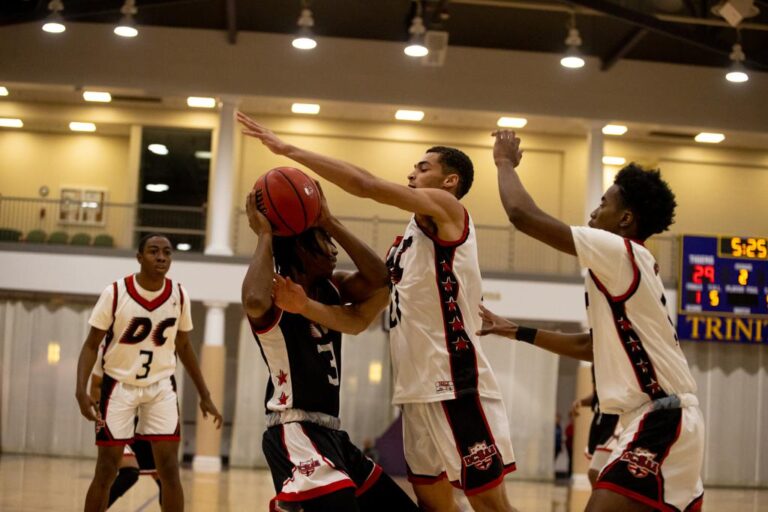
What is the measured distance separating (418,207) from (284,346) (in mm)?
910

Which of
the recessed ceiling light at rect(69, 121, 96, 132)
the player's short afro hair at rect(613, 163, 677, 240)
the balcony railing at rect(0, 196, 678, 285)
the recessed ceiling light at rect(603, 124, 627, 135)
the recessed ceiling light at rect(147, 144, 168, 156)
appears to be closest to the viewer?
the player's short afro hair at rect(613, 163, 677, 240)

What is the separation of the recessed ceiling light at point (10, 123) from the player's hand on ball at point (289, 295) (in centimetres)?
2061

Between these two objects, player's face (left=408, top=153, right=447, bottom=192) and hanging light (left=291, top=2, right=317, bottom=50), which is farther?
hanging light (left=291, top=2, right=317, bottom=50)

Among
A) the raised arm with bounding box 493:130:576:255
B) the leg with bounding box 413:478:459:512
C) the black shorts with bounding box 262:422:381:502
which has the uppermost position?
the raised arm with bounding box 493:130:576:255

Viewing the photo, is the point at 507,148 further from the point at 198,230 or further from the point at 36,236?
the point at 36,236

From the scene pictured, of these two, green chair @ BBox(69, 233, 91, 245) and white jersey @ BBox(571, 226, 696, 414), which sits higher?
green chair @ BBox(69, 233, 91, 245)

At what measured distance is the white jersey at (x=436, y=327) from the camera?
499 centimetres

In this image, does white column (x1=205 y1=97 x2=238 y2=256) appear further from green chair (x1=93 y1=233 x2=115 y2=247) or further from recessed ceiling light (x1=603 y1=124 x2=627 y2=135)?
recessed ceiling light (x1=603 y1=124 x2=627 y2=135)

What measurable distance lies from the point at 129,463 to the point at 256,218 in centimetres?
471

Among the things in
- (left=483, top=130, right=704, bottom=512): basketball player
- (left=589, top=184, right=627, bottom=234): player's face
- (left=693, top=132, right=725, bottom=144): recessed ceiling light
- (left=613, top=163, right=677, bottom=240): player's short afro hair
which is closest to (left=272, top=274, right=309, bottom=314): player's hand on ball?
(left=483, top=130, right=704, bottom=512): basketball player

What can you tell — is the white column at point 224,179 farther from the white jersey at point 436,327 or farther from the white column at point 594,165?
the white jersey at point 436,327

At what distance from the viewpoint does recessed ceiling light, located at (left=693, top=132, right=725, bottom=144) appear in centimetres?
2175

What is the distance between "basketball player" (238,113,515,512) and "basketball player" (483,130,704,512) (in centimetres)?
59

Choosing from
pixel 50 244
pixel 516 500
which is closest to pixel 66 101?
pixel 50 244
